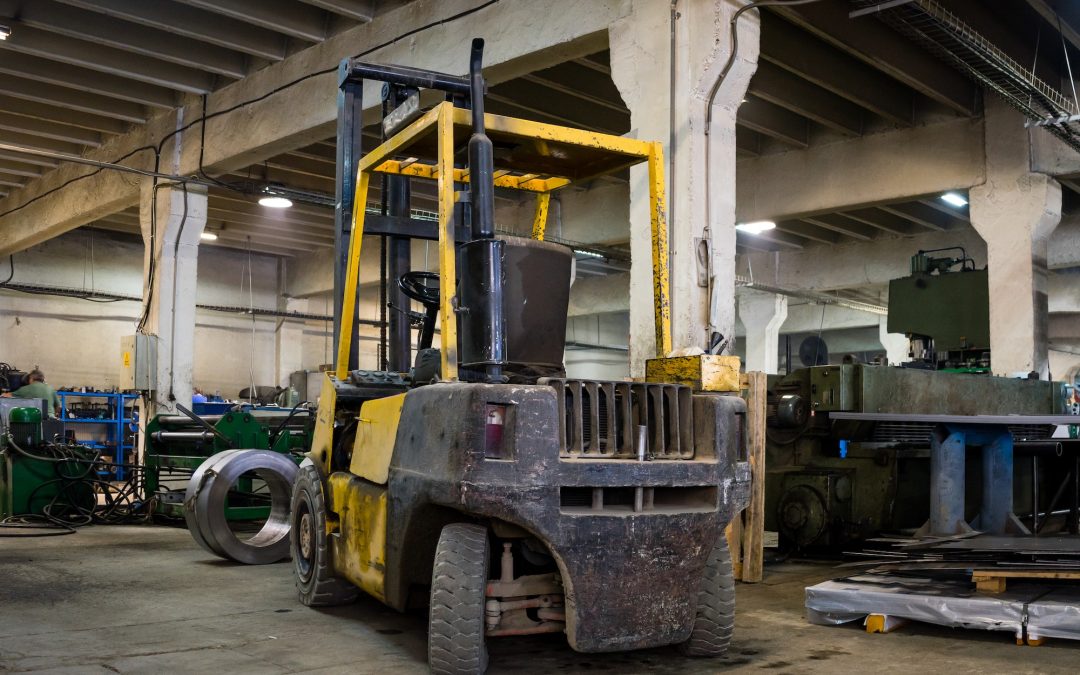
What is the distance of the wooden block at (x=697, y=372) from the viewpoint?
14.9 feet

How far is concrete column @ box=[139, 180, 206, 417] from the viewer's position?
12719 mm

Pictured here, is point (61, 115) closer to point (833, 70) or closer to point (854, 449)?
point (833, 70)

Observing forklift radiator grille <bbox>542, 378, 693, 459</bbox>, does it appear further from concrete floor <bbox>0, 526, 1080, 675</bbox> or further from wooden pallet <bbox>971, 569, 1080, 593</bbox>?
wooden pallet <bbox>971, 569, 1080, 593</bbox>

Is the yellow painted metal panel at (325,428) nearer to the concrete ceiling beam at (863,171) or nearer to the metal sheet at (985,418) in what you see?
the metal sheet at (985,418)

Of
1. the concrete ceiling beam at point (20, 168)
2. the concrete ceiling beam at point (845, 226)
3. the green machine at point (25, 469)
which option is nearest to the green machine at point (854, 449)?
the green machine at point (25, 469)

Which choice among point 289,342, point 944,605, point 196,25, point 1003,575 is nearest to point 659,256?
point 944,605

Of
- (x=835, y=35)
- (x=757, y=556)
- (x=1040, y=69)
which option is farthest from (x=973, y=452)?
(x=1040, y=69)

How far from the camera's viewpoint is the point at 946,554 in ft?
18.5

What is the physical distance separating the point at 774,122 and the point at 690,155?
569cm

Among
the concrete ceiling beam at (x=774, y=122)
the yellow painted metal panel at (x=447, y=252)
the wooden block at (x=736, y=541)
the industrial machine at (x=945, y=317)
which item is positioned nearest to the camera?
the yellow painted metal panel at (x=447, y=252)

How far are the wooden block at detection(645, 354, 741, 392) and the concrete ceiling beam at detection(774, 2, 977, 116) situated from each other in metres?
4.70

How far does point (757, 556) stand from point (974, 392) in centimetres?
304

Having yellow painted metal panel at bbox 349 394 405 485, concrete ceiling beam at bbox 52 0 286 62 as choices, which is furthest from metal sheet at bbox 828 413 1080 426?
concrete ceiling beam at bbox 52 0 286 62

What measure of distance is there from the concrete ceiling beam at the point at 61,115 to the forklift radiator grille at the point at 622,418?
36.9 ft
